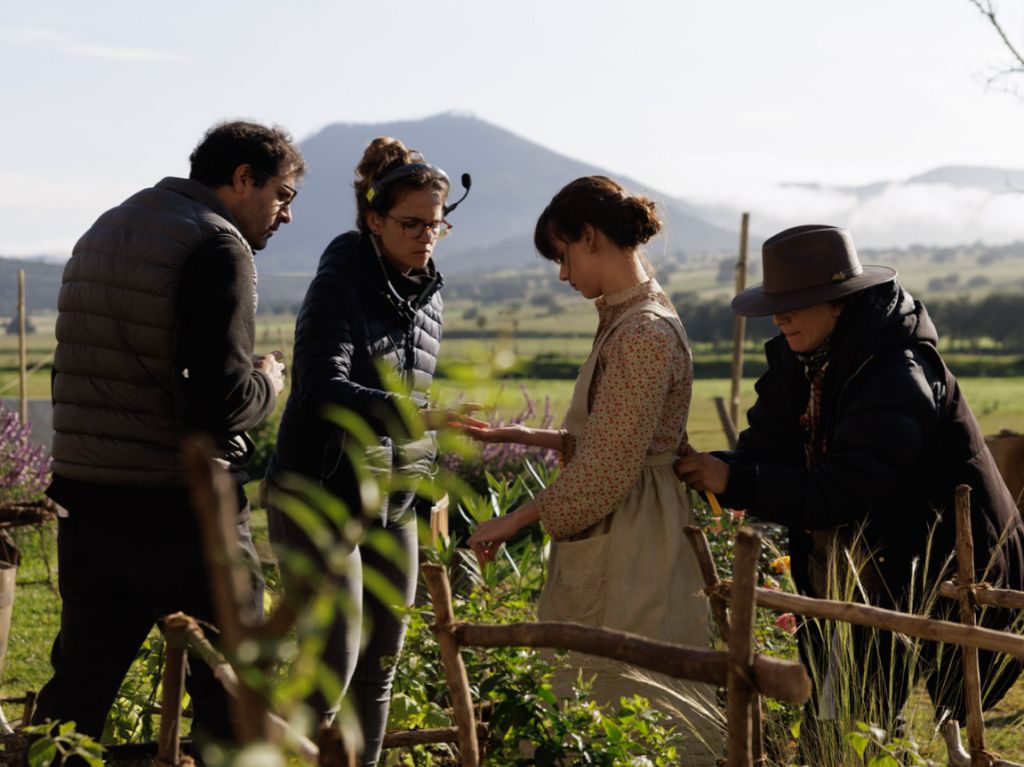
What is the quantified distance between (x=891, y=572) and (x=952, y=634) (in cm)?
54

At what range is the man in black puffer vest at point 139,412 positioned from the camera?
7.77 ft

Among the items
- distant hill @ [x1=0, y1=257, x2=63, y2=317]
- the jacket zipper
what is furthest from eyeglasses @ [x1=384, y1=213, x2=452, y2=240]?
distant hill @ [x1=0, y1=257, x2=63, y2=317]

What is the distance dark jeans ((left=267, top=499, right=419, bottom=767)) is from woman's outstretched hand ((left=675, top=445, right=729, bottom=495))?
2.17 ft

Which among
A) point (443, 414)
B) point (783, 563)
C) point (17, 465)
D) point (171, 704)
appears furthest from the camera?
point (17, 465)

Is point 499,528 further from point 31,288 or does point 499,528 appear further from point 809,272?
point 31,288

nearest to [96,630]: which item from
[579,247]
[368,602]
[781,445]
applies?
[368,602]

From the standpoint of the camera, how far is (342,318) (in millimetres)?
2846

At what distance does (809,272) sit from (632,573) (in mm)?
761

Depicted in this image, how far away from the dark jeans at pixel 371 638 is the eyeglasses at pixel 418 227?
67 centimetres

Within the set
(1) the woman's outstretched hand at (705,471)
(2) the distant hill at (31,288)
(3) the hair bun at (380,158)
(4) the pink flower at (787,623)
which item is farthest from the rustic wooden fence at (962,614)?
(2) the distant hill at (31,288)

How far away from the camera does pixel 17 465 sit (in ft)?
25.5

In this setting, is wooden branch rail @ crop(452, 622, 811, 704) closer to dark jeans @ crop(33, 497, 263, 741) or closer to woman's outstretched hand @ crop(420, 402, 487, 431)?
woman's outstretched hand @ crop(420, 402, 487, 431)

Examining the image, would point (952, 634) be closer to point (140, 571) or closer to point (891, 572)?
point (891, 572)

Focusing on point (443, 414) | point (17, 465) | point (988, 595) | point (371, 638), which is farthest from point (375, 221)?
point (17, 465)
